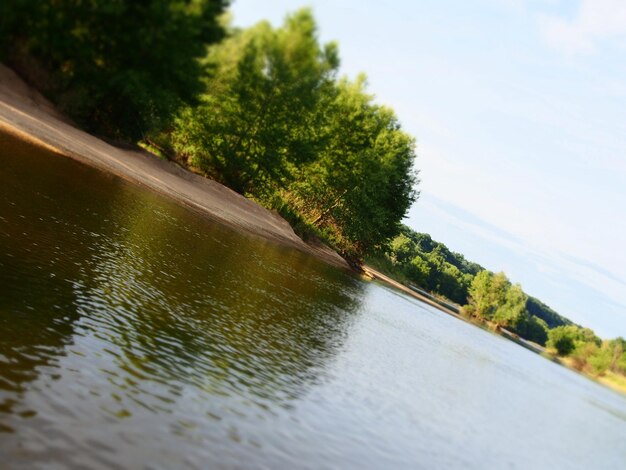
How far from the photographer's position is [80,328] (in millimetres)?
10250

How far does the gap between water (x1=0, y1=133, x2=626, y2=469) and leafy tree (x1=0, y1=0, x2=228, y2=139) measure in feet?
26.9

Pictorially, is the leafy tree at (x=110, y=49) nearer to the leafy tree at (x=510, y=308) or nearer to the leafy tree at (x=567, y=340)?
the leafy tree at (x=510, y=308)

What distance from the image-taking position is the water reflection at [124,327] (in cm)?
753

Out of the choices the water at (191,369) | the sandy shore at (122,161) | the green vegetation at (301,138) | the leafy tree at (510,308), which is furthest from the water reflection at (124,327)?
the leafy tree at (510,308)

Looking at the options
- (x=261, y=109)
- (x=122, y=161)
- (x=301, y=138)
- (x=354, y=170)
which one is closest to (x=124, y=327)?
(x=122, y=161)

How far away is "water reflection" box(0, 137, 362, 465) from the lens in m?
7.53

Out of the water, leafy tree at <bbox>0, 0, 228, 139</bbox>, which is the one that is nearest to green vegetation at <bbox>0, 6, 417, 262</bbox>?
leafy tree at <bbox>0, 0, 228, 139</bbox>

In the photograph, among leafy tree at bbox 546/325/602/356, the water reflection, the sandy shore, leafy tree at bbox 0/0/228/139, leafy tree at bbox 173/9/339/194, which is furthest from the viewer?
leafy tree at bbox 546/325/602/356

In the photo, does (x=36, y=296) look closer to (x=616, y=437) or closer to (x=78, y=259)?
(x=78, y=259)

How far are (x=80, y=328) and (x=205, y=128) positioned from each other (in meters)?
39.7

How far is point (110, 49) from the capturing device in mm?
29812

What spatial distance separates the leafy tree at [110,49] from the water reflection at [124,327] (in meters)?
8.58

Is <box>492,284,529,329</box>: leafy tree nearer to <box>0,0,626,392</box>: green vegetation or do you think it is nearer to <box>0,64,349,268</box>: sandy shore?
<box>0,0,626,392</box>: green vegetation

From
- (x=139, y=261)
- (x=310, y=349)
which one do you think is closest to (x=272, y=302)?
(x=310, y=349)
